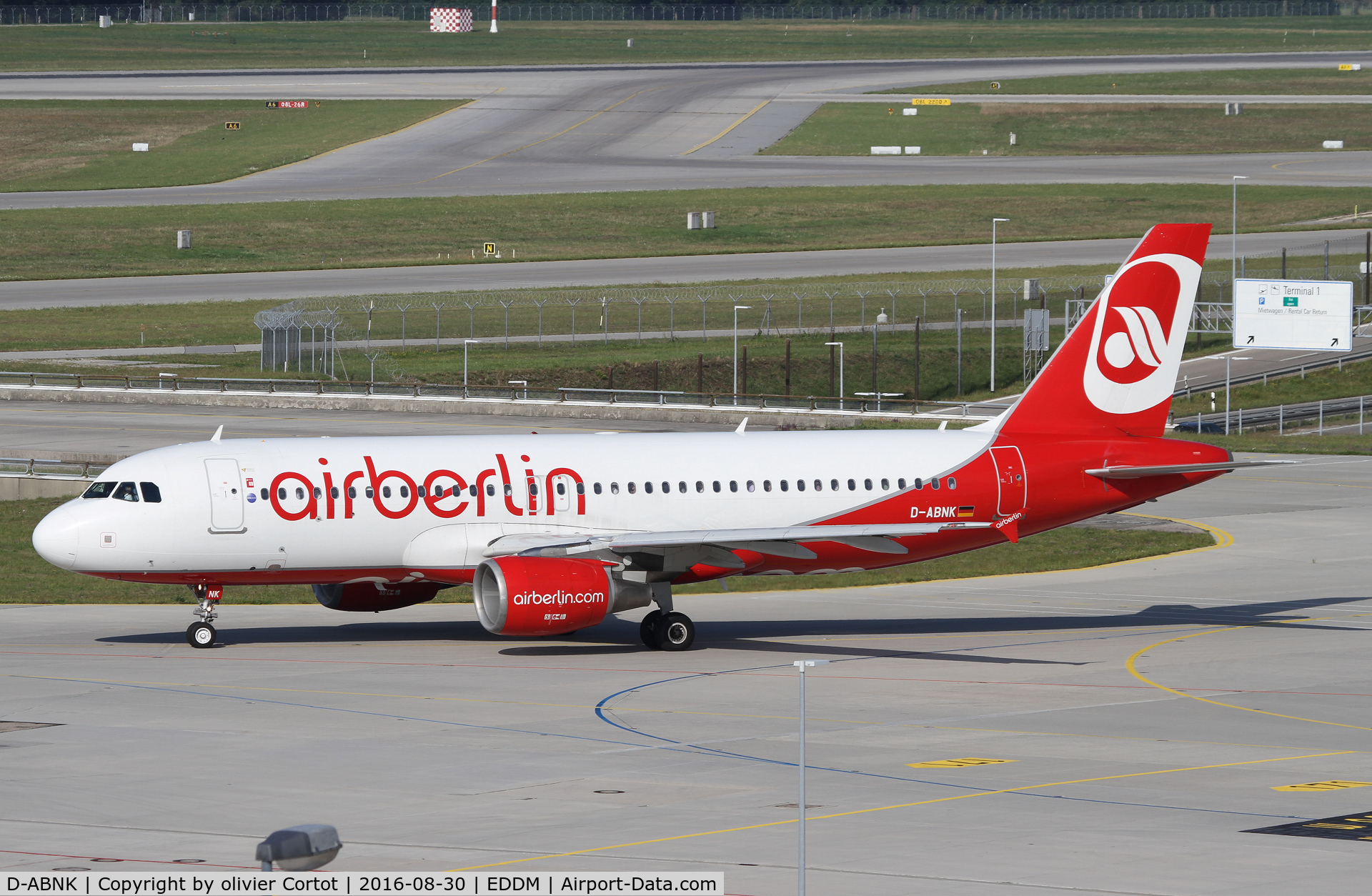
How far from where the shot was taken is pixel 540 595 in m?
36.8

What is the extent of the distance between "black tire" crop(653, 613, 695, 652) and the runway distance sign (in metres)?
62.4

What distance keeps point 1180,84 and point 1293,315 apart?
341 feet

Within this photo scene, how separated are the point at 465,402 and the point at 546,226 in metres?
52.2

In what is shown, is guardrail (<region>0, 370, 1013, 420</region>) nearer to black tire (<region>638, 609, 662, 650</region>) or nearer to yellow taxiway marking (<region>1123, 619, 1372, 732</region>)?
yellow taxiway marking (<region>1123, 619, 1372, 732</region>)

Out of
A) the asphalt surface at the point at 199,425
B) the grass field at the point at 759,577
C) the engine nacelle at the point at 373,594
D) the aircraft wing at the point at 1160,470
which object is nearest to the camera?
the engine nacelle at the point at 373,594

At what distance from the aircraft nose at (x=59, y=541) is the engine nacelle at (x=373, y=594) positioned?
5.46 m

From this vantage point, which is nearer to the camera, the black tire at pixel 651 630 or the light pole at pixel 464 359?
the black tire at pixel 651 630

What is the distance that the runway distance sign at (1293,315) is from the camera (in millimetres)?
93750

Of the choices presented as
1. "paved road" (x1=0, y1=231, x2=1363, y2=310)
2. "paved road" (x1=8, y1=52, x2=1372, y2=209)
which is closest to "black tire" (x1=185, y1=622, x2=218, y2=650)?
"paved road" (x1=0, y1=231, x2=1363, y2=310)

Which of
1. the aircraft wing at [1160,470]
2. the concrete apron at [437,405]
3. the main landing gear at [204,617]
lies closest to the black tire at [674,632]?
the main landing gear at [204,617]

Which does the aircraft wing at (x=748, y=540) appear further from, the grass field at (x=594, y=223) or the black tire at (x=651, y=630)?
the grass field at (x=594, y=223)

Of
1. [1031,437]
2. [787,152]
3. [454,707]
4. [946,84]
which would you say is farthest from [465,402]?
[946,84]

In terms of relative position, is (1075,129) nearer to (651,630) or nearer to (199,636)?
(651,630)

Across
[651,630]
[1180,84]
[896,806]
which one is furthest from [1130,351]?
[1180,84]
